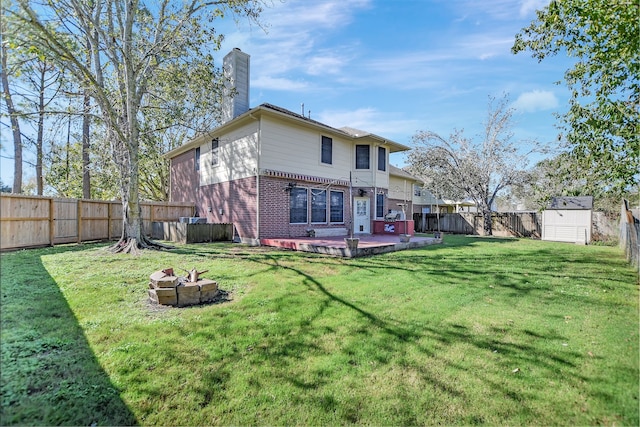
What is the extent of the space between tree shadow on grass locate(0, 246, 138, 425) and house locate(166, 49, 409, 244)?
7.77m

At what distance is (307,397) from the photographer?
2.53 metres

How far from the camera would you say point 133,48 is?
30.9ft

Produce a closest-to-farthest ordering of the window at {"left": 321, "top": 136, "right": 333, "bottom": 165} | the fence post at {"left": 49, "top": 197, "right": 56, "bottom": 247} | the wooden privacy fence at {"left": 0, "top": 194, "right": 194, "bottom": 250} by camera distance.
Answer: the wooden privacy fence at {"left": 0, "top": 194, "right": 194, "bottom": 250}
the fence post at {"left": 49, "top": 197, "right": 56, "bottom": 247}
the window at {"left": 321, "top": 136, "right": 333, "bottom": 165}

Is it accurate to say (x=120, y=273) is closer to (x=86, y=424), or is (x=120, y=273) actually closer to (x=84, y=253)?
(x=84, y=253)

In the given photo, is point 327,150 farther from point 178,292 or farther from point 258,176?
point 178,292

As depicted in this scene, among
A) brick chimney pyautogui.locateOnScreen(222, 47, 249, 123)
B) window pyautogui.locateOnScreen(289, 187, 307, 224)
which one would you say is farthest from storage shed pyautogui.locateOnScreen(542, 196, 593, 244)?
brick chimney pyautogui.locateOnScreen(222, 47, 249, 123)

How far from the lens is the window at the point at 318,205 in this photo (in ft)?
42.6

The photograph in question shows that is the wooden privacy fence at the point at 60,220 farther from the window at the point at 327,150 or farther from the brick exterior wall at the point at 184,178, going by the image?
the window at the point at 327,150

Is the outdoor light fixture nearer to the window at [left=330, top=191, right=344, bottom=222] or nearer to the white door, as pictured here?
the window at [left=330, top=191, right=344, bottom=222]

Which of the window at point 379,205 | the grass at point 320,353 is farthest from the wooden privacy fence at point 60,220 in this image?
the window at point 379,205

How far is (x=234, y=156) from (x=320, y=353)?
1074 cm

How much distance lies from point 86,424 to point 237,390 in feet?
3.46

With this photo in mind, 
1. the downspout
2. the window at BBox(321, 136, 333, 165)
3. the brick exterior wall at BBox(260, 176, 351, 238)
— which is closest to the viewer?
the downspout

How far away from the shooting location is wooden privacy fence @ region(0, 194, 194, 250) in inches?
327
